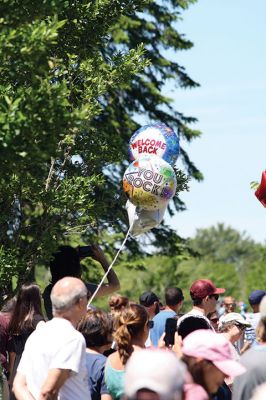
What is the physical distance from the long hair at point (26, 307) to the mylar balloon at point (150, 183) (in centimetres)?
174

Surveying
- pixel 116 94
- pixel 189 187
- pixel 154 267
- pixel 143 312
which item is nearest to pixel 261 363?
pixel 143 312

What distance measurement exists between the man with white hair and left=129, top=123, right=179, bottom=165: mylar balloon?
369 cm

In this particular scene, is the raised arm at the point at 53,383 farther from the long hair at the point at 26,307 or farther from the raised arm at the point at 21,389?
the long hair at the point at 26,307

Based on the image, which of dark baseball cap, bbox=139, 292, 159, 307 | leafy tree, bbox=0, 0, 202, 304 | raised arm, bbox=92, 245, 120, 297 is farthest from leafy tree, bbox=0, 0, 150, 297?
dark baseball cap, bbox=139, 292, 159, 307

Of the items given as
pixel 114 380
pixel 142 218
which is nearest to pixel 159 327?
pixel 142 218

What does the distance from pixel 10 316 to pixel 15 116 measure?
262cm

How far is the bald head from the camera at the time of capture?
20.2ft

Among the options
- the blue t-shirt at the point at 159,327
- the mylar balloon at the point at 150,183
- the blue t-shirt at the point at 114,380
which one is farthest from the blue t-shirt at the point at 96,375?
the blue t-shirt at the point at 159,327

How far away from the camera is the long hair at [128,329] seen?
6586mm

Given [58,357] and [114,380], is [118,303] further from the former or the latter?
[58,357]

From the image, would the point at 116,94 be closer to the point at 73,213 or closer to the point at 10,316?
the point at 73,213

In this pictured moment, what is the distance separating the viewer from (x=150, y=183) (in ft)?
29.9

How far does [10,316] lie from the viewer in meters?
8.55

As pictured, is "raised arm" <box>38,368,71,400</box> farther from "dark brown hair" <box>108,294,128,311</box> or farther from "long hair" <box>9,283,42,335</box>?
"dark brown hair" <box>108,294,128,311</box>
